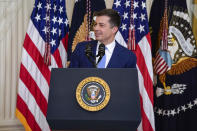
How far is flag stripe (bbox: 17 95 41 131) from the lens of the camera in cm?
302

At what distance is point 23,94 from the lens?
3.04m

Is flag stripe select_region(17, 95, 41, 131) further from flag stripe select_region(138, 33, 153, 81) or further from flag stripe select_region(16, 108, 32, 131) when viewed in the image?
flag stripe select_region(138, 33, 153, 81)

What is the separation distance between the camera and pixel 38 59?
123 inches

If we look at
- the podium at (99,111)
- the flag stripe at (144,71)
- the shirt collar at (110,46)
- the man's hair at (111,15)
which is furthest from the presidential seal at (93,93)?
the flag stripe at (144,71)

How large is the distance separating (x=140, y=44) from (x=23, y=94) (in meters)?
1.64

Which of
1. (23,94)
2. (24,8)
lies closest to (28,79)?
(23,94)

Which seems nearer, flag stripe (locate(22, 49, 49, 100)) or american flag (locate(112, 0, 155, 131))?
flag stripe (locate(22, 49, 49, 100))

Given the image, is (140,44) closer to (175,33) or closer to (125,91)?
(175,33)

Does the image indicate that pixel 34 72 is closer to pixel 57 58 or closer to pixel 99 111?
pixel 57 58

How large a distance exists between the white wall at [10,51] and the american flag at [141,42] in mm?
1245

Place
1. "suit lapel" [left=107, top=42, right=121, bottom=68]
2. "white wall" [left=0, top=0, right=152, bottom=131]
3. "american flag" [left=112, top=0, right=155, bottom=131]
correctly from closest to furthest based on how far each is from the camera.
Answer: "suit lapel" [left=107, top=42, right=121, bottom=68]
"white wall" [left=0, top=0, right=152, bottom=131]
"american flag" [left=112, top=0, right=155, bottom=131]

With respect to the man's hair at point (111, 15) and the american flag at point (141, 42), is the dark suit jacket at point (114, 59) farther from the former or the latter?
the american flag at point (141, 42)

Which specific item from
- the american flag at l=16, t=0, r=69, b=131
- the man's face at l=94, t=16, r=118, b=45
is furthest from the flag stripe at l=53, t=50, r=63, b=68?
the man's face at l=94, t=16, r=118, b=45

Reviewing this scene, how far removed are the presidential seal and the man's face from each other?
2.68 ft
